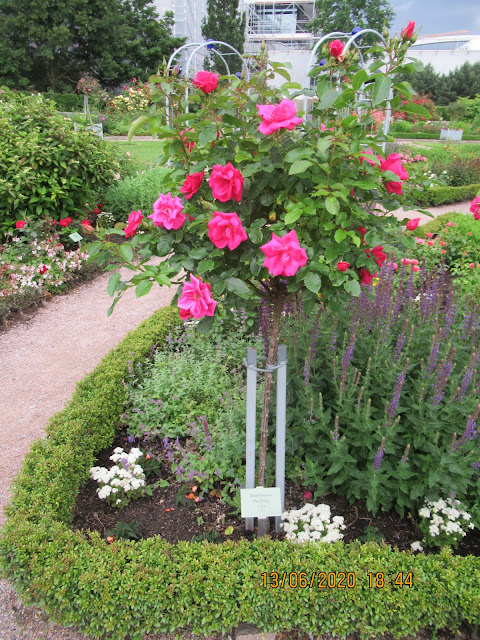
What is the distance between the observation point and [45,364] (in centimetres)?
390

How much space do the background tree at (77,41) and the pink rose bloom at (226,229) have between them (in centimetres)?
2527

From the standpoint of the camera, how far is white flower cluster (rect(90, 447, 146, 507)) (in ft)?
7.54

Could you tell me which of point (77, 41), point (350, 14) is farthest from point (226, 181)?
point (350, 14)

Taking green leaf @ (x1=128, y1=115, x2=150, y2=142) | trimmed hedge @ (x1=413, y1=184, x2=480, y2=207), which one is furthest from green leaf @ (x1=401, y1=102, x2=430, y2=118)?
trimmed hedge @ (x1=413, y1=184, x2=480, y2=207)

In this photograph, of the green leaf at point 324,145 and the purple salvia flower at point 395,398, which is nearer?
the green leaf at point 324,145

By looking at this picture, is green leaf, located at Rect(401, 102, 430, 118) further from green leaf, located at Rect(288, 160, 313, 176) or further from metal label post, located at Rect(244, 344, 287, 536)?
metal label post, located at Rect(244, 344, 287, 536)

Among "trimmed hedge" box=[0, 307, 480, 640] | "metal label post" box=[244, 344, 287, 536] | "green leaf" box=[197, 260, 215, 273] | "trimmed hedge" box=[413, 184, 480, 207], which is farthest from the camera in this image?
"trimmed hedge" box=[413, 184, 480, 207]

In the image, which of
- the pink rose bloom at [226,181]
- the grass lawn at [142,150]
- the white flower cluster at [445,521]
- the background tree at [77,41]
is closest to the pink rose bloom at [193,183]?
the pink rose bloom at [226,181]

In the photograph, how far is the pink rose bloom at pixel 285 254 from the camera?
4.11 ft

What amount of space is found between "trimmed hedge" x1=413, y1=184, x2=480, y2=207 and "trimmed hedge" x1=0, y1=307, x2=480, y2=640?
27.4 feet

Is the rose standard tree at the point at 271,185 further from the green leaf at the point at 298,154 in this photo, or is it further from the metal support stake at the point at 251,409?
the metal support stake at the point at 251,409

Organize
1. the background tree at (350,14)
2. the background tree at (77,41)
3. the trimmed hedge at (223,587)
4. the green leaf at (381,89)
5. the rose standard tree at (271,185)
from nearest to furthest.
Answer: the green leaf at (381,89)
the rose standard tree at (271,185)
the trimmed hedge at (223,587)
the background tree at (77,41)
the background tree at (350,14)

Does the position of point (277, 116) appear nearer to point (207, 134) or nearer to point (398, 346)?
point (207, 134)

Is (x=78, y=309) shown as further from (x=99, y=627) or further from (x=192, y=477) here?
(x=99, y=627)
